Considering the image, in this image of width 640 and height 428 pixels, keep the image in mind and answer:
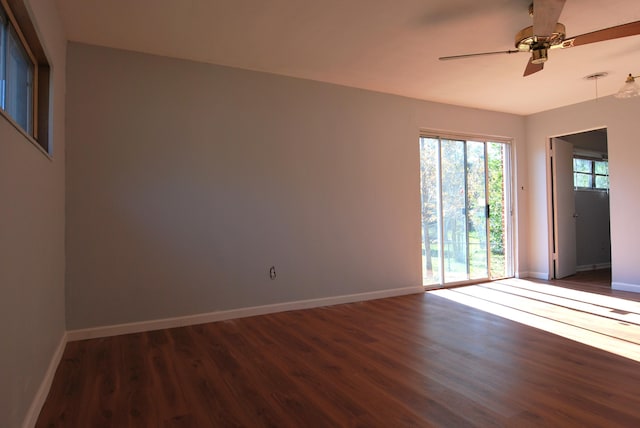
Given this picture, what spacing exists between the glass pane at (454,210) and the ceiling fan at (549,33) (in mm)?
2411

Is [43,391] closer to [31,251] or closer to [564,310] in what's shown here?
[31,251]

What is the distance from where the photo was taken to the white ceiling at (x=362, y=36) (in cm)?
272

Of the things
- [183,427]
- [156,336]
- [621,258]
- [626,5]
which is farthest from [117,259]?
[621,258]

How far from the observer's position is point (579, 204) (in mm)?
6641

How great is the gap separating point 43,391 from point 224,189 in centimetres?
208

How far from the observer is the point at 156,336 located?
10.4ft

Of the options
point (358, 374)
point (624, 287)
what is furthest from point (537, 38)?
point (624, 287)

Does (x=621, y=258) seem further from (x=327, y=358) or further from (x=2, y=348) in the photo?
(x=2, y=348)

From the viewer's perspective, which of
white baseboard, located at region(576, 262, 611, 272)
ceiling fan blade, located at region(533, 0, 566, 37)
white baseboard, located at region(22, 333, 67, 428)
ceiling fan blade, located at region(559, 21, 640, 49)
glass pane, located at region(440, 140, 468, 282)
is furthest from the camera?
white baseboard, located at region(576, 262, 611, 272)

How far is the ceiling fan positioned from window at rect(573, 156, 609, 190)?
185 inches

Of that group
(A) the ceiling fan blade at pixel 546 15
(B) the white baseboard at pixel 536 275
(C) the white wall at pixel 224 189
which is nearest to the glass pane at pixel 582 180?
(B) the white baseboard at pixel 536 275

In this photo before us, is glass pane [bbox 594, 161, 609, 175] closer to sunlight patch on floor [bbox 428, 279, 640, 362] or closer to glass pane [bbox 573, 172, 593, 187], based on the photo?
glass pane [bbox 573, 172, 593, 187]

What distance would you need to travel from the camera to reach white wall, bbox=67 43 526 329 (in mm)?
3193

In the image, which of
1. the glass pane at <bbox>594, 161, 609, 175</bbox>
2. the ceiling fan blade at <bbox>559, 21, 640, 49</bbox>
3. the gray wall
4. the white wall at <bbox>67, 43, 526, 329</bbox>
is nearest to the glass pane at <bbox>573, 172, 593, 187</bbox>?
the gray wall
